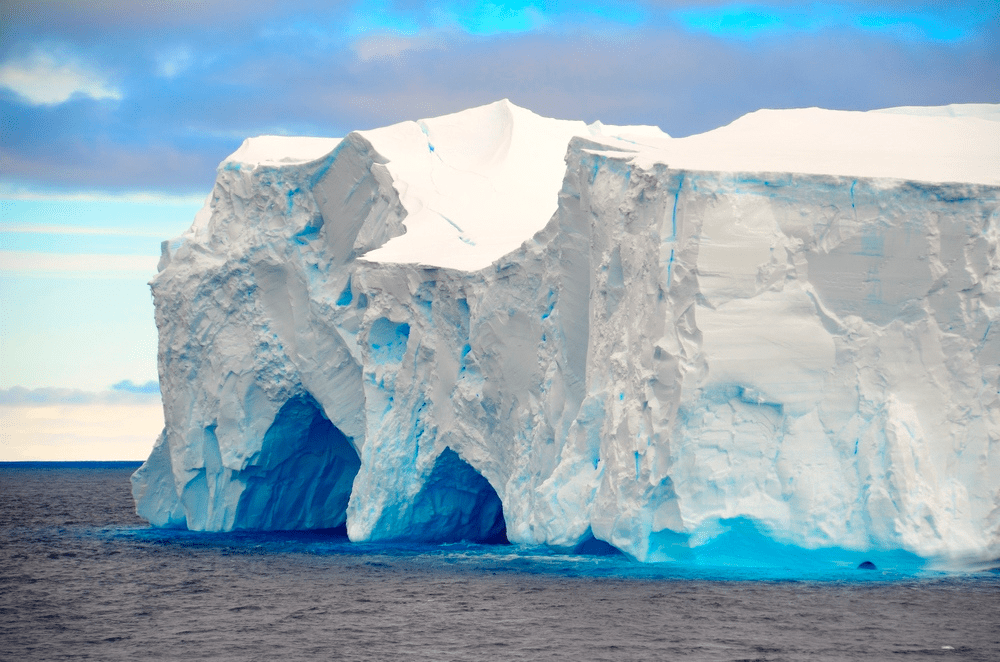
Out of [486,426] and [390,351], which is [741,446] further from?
[390,351]

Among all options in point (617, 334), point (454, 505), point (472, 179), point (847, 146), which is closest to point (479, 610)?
point (617, 334)

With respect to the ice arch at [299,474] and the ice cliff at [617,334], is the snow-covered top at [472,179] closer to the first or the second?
the ice cliff at [617,334]

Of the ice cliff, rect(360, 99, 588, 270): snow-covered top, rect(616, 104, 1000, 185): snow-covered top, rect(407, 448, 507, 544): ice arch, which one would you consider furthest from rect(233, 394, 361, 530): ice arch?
rect(616, 104, 1000, 185): snow-covered top

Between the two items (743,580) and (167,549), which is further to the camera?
(167,549)

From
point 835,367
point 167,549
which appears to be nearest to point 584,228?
point 835,367

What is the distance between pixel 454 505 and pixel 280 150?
25.9 ft

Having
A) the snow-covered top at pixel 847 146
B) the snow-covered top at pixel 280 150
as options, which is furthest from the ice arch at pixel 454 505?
the snow-covered top at pixel 280 150

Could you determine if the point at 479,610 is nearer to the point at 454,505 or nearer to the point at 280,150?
the point at 454,505

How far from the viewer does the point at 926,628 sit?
42.9 ft

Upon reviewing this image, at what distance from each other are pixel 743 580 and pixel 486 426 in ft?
17.8

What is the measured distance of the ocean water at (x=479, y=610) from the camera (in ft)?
41.9

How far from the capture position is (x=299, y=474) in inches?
1001

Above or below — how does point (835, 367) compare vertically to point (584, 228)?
below

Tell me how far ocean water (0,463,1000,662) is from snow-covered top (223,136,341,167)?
7.64 metres
